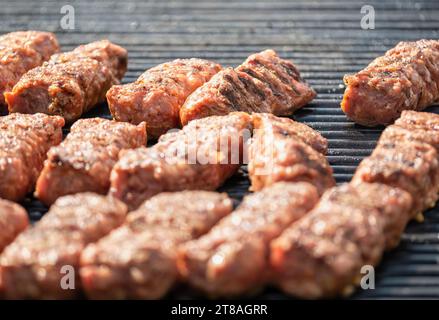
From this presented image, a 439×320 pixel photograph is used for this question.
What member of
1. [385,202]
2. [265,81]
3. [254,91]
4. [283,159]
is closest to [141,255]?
[283,159]

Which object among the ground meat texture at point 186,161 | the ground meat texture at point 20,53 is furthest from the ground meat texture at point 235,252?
the ground meat texture at point 20,53

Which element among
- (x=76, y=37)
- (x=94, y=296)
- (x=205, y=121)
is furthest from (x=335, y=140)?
(x=76, y=37)

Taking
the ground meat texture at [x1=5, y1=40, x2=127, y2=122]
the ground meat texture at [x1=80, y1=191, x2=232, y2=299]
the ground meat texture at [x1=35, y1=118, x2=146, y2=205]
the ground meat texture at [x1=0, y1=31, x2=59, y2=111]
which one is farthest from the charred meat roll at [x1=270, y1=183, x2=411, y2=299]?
the ground meat texture at [x1=0, y1=31, x2=59, y2=111]

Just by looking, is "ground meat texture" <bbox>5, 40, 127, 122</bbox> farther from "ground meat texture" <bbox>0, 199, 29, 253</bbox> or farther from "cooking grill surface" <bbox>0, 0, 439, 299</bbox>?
"ground meat texture" <bbox>0, 199, 29, 253</bbox>

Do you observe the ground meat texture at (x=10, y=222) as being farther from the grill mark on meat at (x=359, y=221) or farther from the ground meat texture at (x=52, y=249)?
the grill mark on meat at (x=359, y=221)

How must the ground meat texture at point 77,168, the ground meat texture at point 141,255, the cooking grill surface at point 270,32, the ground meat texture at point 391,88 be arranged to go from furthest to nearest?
the cooking grill surface at point 270,32 → the ground meat texture at point 391,88 → the ground meat texture at point 77,168 → the ground meat texture at point 141,255
